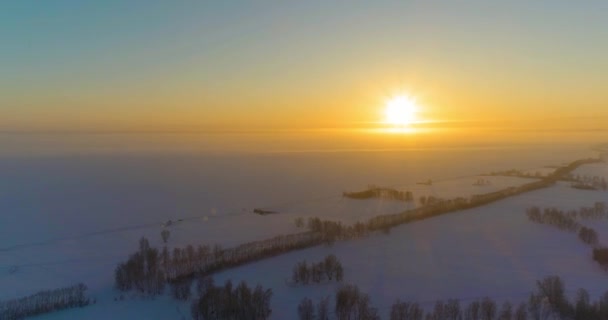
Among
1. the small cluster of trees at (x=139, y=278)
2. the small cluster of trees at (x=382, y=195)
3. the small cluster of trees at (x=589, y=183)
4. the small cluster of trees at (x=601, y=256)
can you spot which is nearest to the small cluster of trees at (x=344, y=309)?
the small cluster of trees at (x=139, y=278)

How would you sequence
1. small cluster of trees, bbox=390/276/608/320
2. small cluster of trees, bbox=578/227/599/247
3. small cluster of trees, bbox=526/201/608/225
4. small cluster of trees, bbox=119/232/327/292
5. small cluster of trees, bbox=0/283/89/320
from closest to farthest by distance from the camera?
small cluster of trees, bbox=390/276/608/320, small cluster of trees, bbox=0/283/89/320, small cluster of trees, bbox=119/232/327/292, small cluster of trees, bbox=578/227/599/247, small cluster of trees, bbox=526/201/608/225

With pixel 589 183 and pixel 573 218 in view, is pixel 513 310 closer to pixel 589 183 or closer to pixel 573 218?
pixel 573 218

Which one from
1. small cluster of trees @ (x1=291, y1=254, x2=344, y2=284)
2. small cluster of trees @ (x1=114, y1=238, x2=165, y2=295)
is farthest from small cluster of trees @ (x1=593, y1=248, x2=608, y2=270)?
small cluster of trees @ (x1=114, y1=238, x2=165, y2=295)

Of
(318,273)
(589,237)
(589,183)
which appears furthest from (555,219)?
(589,183)

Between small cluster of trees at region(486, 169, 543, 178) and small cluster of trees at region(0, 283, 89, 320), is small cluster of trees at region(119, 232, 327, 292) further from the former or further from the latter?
small cluster of trees at region(486, 169, 543, 178)

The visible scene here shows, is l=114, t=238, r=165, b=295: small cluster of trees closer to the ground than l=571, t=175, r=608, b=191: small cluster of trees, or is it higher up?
closer to the ground

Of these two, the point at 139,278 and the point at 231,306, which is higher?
the point at 231,306
